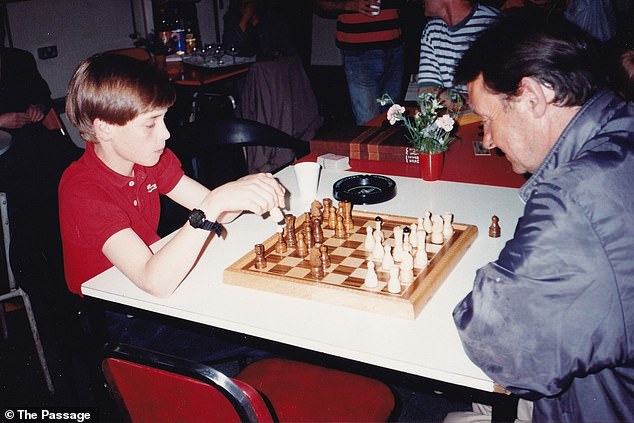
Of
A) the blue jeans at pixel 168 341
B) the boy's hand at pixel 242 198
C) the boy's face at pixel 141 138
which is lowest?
the blue jeans at pixel 168 341

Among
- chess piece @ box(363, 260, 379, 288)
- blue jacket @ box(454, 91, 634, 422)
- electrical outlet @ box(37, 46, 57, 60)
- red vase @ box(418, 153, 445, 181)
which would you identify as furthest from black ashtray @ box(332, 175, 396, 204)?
electrical outlet @ box(37, 46, 57, 60)

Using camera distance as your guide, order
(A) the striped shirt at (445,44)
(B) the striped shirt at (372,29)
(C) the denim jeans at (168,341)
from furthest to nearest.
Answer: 1. (B) the striped shirt at (372,29)
2. (A) the striped shirt at (445,44)
3. (C) the denim jeans at (168,341)

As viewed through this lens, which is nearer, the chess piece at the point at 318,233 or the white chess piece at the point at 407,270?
the white chess piece at the point at 407,270

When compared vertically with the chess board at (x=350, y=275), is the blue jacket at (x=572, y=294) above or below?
above

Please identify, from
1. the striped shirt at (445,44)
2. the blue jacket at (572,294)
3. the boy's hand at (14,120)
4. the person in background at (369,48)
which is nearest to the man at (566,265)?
the blue jacket at (572,294)

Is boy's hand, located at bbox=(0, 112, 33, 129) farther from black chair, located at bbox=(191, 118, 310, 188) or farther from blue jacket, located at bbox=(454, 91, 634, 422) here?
blue jacket, located at bbox=(454, 91, 634, 422)

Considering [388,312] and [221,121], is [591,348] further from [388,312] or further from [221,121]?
[221,121]

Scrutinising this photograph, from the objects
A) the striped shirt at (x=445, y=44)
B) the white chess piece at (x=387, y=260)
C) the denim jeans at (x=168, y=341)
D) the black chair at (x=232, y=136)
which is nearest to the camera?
the white chess piece at (x=387, y=260)

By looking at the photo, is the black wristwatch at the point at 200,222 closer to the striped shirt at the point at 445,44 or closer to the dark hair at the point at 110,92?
the dark hair at the point at 110,92

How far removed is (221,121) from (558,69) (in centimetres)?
205

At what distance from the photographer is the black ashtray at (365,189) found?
2061 mm

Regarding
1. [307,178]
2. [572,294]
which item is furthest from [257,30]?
[572,294]

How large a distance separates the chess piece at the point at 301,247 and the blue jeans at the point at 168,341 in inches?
15.6

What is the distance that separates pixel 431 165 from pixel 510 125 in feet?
3.01
